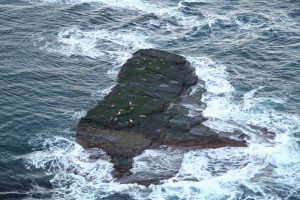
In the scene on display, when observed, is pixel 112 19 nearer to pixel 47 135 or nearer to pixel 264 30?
pixel 264 30

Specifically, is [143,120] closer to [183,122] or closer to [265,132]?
[183,122]

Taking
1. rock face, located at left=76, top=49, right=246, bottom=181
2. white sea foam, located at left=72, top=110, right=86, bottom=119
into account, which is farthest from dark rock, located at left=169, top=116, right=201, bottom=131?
white sea foam, located at left=72, top=110, right=86, bottom=119

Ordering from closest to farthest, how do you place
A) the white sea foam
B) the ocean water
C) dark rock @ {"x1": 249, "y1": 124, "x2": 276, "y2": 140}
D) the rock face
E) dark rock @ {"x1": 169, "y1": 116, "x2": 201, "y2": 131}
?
the ocean water < the rock face < dark rock @ {"x1": 169, "y1": 116, "x2": 201, "y2": 131} < dark rock @ {"x1": 249, "y1": 124, "x2": 276, "y2": 140} < the white sea foam

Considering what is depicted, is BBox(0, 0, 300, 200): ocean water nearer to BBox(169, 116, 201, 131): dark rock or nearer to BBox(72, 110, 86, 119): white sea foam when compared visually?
BBox(72, 110, 86, 119): white sea foam

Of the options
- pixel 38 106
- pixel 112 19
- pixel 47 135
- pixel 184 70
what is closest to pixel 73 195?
pixel 47 135

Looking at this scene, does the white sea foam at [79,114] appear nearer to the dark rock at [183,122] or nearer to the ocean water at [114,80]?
the ocean water at [114,80]

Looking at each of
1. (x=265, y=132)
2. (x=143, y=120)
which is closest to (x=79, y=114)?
(x=143, y=120)
